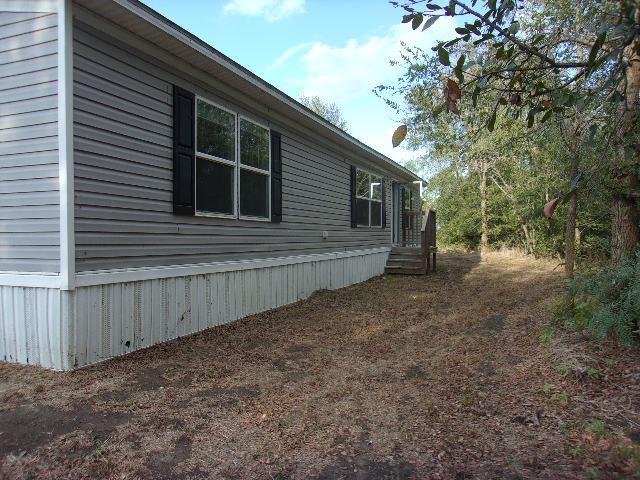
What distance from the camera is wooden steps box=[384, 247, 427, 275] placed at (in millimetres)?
12172

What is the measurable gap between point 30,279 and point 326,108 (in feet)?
117

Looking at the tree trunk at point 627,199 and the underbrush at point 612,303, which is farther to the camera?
the tree trunk at point 627,199

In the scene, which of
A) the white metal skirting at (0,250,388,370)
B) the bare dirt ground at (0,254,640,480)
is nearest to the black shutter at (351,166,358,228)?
the white metal skirting at (0,250,388,370)

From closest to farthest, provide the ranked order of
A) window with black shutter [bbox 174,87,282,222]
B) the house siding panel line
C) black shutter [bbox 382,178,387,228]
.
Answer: the house siding panel line → window with black shutter [bbox 174,87,282,222] → black shutter [bbox 382,178,387,228]

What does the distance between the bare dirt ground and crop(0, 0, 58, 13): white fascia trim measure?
3.26 meters

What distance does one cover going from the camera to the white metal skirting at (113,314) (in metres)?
4.11

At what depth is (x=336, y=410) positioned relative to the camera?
3.32m

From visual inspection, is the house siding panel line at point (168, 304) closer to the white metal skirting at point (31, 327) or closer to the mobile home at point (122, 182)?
the mobile home at point (122, 182)

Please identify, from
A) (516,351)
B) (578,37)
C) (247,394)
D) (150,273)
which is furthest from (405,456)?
(578,37)

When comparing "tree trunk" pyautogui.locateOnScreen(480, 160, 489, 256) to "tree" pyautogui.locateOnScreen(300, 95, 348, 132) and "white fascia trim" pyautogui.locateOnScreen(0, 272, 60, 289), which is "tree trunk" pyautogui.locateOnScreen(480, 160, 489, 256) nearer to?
"white fascia trim" pyautogui.locateOnScreen(0, 272, 60, 289)

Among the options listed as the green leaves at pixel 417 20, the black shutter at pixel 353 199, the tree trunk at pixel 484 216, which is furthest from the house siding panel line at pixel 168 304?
the tree trunk at pixel 484 216

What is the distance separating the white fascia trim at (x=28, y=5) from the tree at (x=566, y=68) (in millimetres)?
3426

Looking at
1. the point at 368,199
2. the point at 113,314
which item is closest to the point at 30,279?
the point at 113,314

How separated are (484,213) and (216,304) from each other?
1535 centimetres
